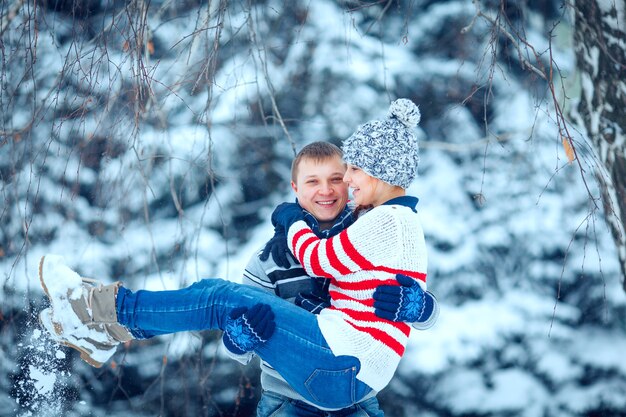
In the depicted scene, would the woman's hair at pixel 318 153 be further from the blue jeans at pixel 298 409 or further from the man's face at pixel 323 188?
the blue jeans at pixel 298 409

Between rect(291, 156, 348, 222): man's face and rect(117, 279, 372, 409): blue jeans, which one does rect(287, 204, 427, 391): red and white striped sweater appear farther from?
rect(291, 156, 348, 222): man's face

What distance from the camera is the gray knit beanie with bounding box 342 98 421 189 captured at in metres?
2.32

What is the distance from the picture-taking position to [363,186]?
7.77 ft

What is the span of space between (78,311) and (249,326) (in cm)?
55

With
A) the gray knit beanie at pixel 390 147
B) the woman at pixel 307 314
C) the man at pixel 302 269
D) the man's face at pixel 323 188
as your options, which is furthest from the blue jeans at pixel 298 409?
the gray knit beanie at pixel 390 147

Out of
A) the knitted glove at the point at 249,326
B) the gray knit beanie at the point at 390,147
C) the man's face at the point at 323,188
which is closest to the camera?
the knitted glove at the point at 249,326

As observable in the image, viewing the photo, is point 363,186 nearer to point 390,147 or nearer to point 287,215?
point 390,147

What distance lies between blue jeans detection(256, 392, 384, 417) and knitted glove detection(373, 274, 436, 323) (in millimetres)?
441

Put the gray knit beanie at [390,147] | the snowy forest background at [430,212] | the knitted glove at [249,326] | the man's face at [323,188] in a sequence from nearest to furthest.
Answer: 1. the knitted glove at [249,326]
2. the gray knit beanie at [390,147]
3. the man's face at [323,188]
4. the snowy forest background at [430,212]

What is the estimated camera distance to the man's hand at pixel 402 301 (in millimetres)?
2078

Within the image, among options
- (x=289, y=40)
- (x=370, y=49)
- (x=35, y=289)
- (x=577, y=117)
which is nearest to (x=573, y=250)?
(x=577, y=117)

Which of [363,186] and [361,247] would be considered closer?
[361,247]

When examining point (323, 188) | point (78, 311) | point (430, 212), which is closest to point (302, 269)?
point (323, 188)

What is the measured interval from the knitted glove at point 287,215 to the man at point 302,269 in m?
0.04
